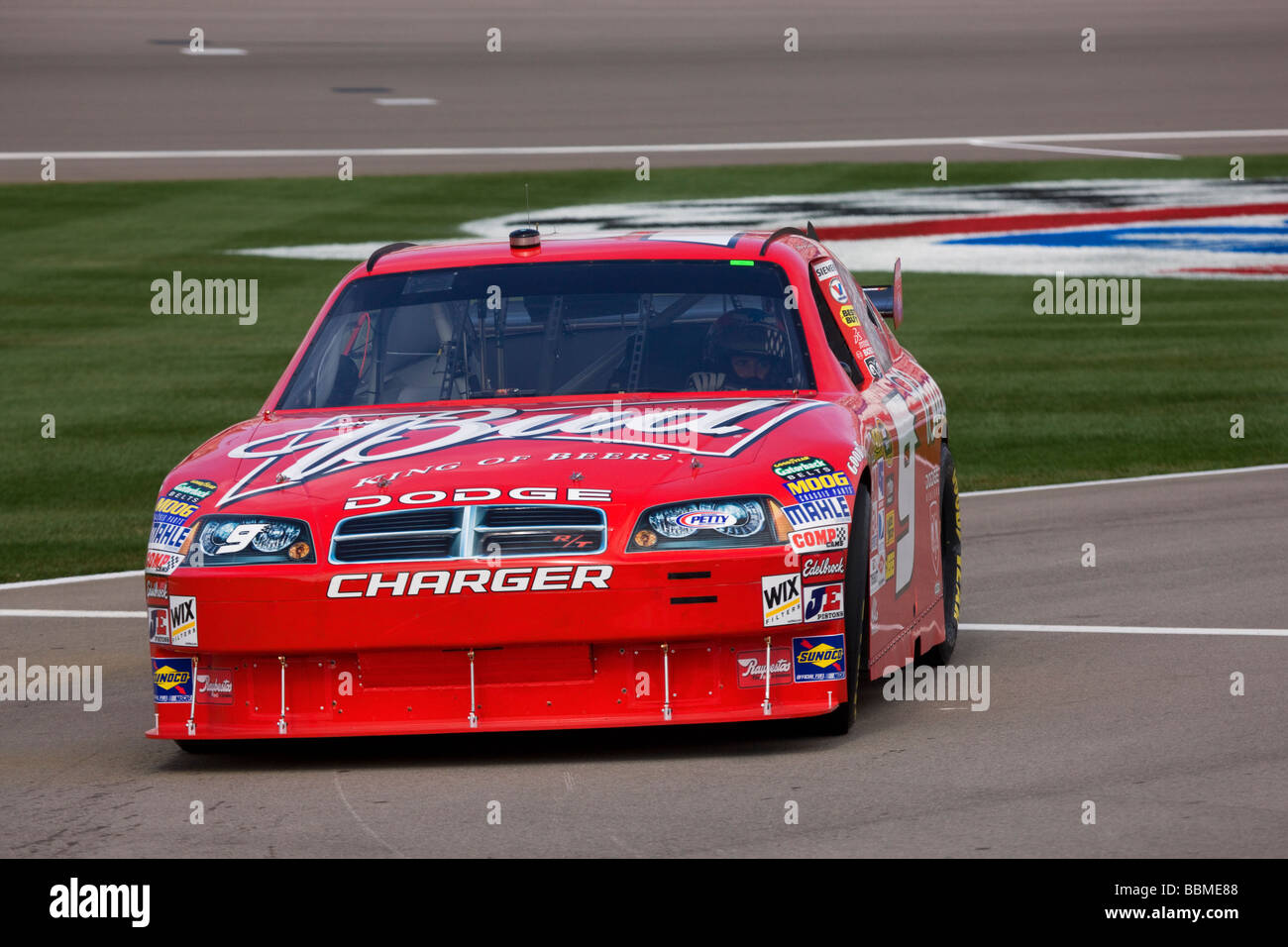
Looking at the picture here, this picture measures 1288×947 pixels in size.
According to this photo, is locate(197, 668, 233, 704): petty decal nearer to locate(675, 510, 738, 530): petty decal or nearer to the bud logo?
locate(675, 510, 738, 530): petty decal

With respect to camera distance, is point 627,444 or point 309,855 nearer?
Result: point 309,855

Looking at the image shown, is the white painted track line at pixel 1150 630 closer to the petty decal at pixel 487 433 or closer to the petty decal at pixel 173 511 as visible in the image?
the petty decal at pixel 487 433

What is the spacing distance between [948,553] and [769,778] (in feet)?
8.46

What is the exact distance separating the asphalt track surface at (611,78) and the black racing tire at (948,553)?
76.9 ft

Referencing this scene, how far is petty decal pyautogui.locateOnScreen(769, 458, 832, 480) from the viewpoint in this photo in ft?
21.7

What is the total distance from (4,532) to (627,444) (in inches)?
278

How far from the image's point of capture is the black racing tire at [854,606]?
667 centimetres

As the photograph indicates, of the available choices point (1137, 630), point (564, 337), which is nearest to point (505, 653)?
point (564, 337)

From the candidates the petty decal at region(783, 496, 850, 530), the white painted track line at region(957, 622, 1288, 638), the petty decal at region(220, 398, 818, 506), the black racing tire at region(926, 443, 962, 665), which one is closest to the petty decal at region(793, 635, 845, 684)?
the petty decal at region(783, 496, 850, 530)

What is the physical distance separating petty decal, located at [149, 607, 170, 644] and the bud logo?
6.13ft

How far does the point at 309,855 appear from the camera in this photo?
562cm

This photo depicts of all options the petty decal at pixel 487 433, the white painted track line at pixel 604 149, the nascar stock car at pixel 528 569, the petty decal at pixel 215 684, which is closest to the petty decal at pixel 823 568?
the nascar stock car at pixel 528 569

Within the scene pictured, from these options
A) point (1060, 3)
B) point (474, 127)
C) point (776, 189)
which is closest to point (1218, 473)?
point (776, 189)

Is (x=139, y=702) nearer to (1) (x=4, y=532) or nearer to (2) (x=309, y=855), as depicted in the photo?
(2) (x=309, y=855)
